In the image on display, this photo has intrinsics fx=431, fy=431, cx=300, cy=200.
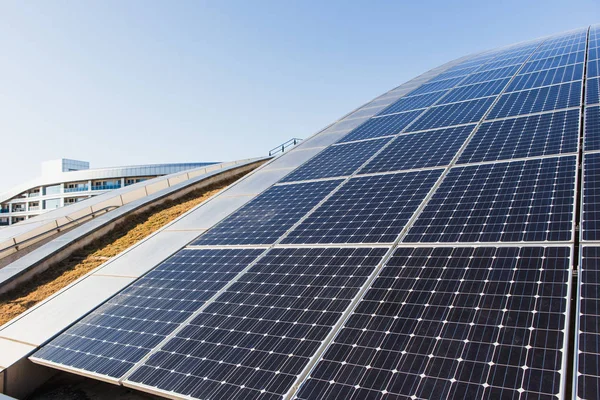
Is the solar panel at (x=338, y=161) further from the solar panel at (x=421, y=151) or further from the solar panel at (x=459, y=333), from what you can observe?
the solar panel at (x=459, y=333)

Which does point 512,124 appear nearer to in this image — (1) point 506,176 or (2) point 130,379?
(1) point 506,176

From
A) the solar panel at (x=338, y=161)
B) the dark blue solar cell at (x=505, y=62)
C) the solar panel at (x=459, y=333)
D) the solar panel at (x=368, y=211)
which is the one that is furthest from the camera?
the dark blue solar cell at (x=505, y=62)

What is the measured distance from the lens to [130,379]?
8156mm

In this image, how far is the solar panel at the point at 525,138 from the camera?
12.5 m

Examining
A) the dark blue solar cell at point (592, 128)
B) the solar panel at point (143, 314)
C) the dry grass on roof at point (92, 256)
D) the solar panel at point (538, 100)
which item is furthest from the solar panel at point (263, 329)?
the solar panel at point (538, 100)

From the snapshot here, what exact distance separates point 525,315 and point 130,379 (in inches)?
278

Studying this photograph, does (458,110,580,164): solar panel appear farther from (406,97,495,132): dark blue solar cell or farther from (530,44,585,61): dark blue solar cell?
(530,44,585,61): dark blue solar cell

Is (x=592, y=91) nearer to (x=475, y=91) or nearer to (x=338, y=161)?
(x=475, y=91)

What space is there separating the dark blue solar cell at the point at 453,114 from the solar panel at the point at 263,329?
10145 mm

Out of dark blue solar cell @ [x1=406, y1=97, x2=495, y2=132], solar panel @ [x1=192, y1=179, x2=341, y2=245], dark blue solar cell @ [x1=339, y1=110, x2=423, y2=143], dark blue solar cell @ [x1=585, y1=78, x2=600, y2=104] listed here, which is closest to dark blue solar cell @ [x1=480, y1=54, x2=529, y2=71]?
dark blue solar cell @ [x1=406, y1=97, x2=495, y2=132]

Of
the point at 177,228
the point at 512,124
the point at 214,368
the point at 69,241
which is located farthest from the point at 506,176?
the point at 69,241

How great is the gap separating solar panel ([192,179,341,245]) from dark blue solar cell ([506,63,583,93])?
11.6 m

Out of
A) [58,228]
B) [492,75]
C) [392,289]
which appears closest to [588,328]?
[392,289]

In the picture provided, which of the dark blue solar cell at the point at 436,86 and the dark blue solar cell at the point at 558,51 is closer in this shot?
the dark blue solar cell at the point at 558,51
